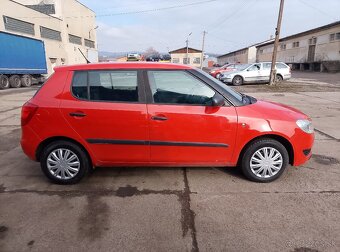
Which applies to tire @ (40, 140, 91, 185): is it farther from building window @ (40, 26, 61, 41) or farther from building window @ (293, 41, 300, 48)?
building window @ (293, 41, 300, 48)

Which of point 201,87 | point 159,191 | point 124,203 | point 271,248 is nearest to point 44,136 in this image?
point 124,203

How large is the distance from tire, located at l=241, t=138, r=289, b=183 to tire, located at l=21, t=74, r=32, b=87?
70.2 ft

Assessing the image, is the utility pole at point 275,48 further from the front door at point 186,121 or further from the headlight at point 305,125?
the front door at point 186,121

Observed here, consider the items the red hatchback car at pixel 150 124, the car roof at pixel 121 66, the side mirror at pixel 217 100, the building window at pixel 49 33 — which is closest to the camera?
the side mirror at pixel 217 100

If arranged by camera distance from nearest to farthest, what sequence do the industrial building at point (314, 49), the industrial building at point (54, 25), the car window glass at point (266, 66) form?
the car window glass at point (266, 66)
the industrial building at point (54, 25)
the industrial building at point (314, 49)

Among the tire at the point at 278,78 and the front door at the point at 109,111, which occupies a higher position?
the front door at the point at 109,111

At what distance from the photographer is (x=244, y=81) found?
19.6 m

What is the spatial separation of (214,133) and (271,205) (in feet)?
3.57

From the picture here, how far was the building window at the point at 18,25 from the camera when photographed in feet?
86.7

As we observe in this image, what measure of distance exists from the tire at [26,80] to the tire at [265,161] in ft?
70.2

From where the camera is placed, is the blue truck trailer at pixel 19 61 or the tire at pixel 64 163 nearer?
the tire at pixel 64 163

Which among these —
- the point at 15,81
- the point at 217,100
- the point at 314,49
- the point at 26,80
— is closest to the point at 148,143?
the point at 217,100

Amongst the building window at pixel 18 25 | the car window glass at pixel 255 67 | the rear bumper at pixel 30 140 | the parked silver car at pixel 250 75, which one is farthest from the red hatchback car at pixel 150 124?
the building window at pixel 18 25

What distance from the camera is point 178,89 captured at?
355 cm
